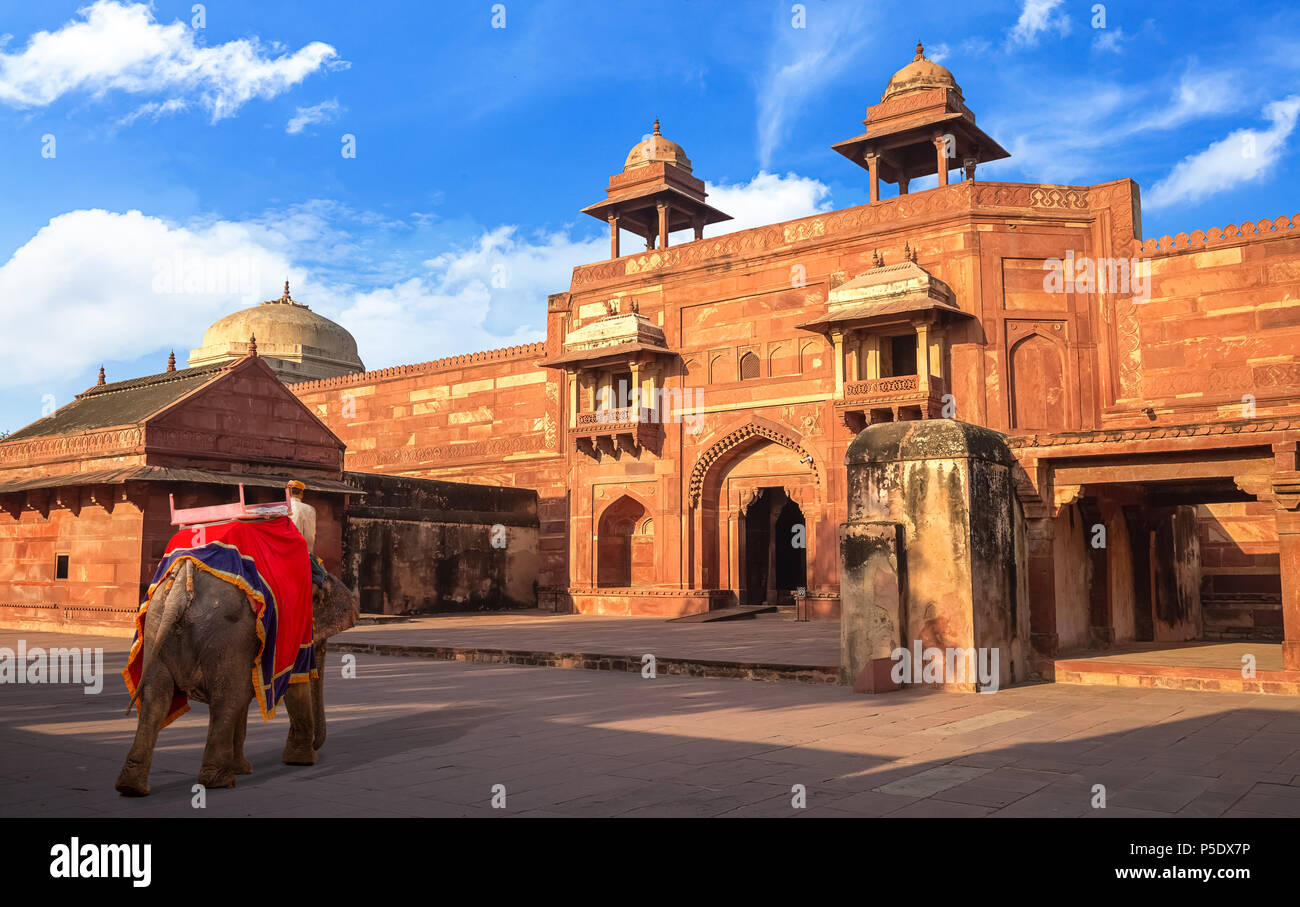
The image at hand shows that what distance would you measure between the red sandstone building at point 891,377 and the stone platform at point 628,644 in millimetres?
2413

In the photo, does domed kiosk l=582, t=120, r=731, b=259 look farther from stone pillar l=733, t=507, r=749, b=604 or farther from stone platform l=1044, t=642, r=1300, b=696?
stone platform l=1044, t=642, r=1300, b=696

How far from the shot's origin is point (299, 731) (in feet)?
18.4

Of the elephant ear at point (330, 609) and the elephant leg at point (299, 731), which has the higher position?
the elephant ear at point (330, 609)

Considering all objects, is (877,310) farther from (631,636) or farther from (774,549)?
(631,636)

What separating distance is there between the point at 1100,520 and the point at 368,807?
1035cm

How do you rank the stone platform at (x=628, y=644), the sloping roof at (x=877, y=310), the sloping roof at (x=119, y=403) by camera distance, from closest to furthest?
the stone platform at (x=628, y=644), the sloping roof at (x=119, y=403), the sloping roof at (x=877, y=310)

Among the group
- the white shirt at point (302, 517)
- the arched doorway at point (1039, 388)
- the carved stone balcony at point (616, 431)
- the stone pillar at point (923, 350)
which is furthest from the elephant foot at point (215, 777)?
the carved stone balcony at point (616, 431)

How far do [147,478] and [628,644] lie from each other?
794 cm

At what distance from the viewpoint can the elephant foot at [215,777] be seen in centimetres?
488

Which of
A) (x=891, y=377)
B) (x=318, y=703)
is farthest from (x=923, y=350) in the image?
(x=318, y=703)

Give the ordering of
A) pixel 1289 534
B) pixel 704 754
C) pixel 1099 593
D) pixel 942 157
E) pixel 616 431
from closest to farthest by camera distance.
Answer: pixel 704 754 → pixel 1289 534 → pixel 1099 593 → pixel 942 157 → pixel 616 431

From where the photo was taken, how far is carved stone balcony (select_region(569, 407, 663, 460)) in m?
22.6

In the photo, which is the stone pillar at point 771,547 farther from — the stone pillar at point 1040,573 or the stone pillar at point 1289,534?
the stone pillar at point 1289,534
